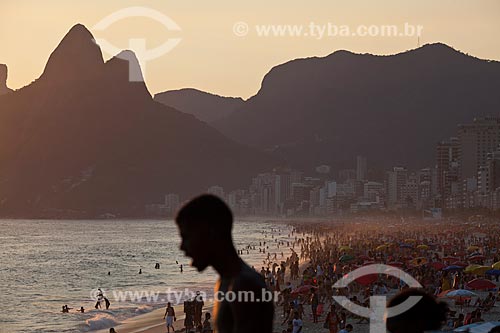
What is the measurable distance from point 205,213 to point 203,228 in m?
0.05

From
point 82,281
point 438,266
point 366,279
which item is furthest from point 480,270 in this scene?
point 82,281

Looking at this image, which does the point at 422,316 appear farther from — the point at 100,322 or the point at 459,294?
the point at 100,322

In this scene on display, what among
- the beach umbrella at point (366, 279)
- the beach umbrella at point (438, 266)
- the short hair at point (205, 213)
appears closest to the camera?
the short hair at point (205, 213)

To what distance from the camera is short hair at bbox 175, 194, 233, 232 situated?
2895 millimetres

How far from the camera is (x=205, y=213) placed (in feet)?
9.50

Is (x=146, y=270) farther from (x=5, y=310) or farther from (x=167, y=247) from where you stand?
(x=167, y=247)

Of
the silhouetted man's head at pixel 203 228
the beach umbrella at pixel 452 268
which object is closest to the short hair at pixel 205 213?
the silhouetted man's head at pixel 203 228

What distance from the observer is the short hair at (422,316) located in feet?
10.9

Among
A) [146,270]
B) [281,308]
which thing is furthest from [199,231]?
[146,270]

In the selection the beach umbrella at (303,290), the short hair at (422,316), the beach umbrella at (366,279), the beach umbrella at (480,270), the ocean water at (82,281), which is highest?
the short hair at (422,316)

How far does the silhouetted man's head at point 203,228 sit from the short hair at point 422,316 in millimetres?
861

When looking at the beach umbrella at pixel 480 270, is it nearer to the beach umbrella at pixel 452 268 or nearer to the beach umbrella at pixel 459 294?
the beach umbrella at pixel 452 268

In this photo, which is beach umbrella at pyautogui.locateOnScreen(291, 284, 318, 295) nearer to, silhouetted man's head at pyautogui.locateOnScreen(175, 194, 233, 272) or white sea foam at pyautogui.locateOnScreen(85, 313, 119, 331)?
white sea foam at pyautogui.locateOnScreen(85, 313, 119, 331)

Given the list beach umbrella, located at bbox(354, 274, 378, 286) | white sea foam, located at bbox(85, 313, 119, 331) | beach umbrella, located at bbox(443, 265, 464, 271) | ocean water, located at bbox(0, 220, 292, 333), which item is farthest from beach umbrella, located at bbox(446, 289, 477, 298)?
ocean water, located at bbox(0, 220, 292, 333)
